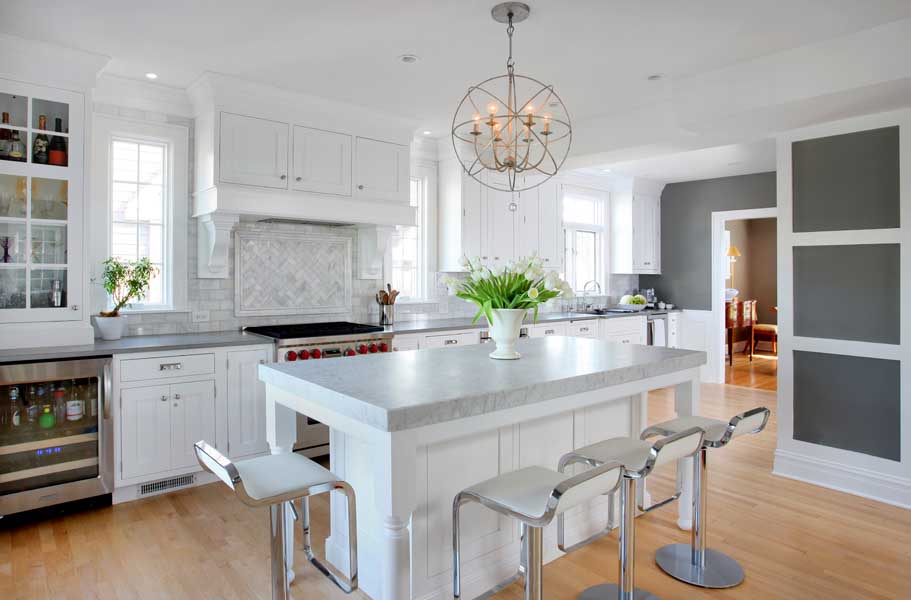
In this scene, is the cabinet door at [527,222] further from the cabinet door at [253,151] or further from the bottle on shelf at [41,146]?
the bottle on shelf at [41,146]

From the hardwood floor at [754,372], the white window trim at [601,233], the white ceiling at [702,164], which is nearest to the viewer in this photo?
the white ceiling at [702,164]

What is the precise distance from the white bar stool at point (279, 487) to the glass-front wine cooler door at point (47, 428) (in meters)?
1.82

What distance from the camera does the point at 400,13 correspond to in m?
2.85

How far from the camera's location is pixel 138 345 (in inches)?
136

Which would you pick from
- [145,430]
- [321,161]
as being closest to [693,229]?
[321,161]

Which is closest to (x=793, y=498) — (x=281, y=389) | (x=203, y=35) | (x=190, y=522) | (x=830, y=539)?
(x=830, y=539)

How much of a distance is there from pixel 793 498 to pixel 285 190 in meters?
3.98

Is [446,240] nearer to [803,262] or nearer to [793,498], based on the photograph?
[803,262]

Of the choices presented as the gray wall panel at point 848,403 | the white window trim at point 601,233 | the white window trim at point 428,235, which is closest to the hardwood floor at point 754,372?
the white window trim at point 601,233

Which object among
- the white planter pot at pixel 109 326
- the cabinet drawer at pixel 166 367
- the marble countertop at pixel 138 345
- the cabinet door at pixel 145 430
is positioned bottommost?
the cabinet door at pixel 145 430

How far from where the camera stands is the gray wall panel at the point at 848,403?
360 cm

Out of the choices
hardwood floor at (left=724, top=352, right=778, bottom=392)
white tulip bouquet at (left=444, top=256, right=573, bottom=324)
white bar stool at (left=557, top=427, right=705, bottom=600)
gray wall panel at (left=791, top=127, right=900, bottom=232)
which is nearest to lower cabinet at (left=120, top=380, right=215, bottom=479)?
white tulip bouquet at (left=444, top=256, right=573, bottom=324)

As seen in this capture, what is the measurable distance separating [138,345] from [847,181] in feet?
15.2

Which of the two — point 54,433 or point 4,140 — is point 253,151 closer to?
point 4,140
